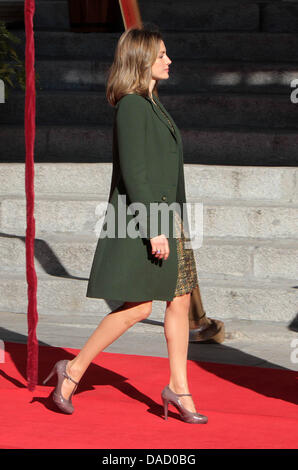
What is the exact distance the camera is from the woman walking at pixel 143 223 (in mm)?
4828

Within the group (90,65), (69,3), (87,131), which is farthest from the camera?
(69,3)

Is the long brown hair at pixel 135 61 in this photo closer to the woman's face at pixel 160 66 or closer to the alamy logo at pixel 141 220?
the woman's face at pixel 160 66

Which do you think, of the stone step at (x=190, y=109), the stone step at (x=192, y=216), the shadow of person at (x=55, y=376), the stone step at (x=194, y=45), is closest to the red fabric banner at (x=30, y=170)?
the shadow of person at (x=55, y=376)

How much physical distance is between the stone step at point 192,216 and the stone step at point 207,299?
0.72m

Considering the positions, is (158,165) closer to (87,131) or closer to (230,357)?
(230,357)

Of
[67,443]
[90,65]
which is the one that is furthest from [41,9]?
[67,443]

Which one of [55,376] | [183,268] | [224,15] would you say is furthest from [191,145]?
[183,268]

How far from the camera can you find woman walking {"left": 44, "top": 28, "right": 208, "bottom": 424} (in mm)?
4828

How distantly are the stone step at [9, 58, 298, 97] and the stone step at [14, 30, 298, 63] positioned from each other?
1.06 ft

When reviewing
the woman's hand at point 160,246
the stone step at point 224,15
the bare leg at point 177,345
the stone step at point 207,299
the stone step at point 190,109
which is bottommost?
the bare leg at point 177,345

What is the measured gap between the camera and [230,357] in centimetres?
643

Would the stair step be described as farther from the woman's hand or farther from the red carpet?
the woman's hand

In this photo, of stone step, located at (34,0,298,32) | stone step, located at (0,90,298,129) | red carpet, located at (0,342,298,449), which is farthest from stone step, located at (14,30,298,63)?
red carpet, located at (0,342,298,449)
